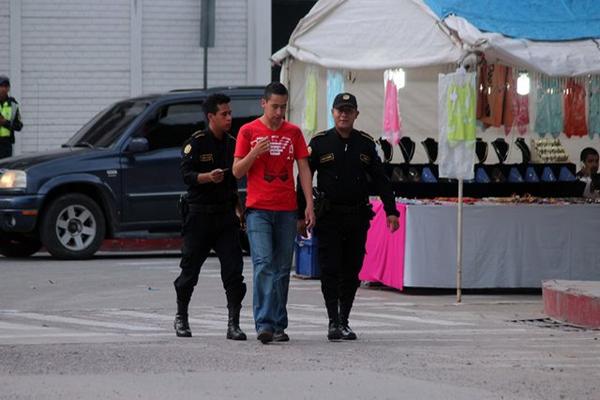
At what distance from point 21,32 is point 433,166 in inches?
485

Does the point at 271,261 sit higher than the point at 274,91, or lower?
lower

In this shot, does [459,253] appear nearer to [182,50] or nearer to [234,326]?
[234,326]

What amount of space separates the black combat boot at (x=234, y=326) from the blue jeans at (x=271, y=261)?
0.76 ft

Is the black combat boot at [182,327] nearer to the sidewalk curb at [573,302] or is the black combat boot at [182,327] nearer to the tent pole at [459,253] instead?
the sidewalk curb at [573,302]

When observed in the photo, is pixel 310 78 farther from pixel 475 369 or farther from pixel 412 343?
pixel 475 369

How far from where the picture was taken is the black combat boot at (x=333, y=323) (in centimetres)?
1300

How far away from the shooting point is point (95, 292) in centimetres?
1736

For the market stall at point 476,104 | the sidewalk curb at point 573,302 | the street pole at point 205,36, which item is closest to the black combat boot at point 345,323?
the sidewalk curb at point 573,302

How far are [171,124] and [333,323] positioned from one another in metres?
9.07

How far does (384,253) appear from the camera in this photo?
58.2ft

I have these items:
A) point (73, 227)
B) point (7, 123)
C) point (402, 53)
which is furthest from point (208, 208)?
→ point (7, 123)

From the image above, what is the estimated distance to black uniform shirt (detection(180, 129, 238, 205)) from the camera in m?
13.0

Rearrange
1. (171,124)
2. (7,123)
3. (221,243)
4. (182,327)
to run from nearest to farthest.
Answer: (221,243) → (182,327) → (171,124) → (7,123)

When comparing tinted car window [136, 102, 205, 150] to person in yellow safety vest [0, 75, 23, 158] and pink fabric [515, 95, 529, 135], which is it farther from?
pink fabric [515, 95, 529, 135]
